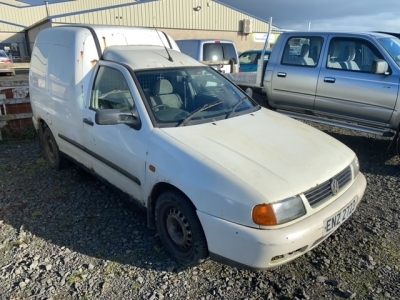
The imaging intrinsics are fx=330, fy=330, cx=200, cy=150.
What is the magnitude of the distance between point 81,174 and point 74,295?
2.46 m

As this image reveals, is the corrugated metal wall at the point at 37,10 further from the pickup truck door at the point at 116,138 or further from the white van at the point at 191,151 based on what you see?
the pickup truck door at the point at 116,138

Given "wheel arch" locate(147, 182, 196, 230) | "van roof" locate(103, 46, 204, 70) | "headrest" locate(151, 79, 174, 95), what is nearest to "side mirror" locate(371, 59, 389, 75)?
"van roof" locate(103, 46, 204, 70)

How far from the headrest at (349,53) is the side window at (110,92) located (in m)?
4.22

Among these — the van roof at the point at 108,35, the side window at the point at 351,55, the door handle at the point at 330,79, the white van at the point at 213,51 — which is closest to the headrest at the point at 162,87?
the van roof at the point at 108,35

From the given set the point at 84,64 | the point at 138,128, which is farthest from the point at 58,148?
the point at 138,128

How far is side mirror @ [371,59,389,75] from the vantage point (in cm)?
509

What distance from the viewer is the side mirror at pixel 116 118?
9.74ft

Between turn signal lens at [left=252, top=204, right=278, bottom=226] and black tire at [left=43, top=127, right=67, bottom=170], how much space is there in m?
3.39

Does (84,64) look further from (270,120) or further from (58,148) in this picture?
(270,120)

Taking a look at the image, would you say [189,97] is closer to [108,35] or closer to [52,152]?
[108,35]

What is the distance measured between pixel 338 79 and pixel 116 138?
415cm

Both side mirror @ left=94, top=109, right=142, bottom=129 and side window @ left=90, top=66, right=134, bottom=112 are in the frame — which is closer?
side mirror @ left=94, top=109, right=142, bottom=129

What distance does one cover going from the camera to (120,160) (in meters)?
3.29

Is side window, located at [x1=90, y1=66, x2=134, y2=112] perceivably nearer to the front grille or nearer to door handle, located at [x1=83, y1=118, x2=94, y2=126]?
door handle, located at [x1=83, y1=118, x2=94, y2=126]
